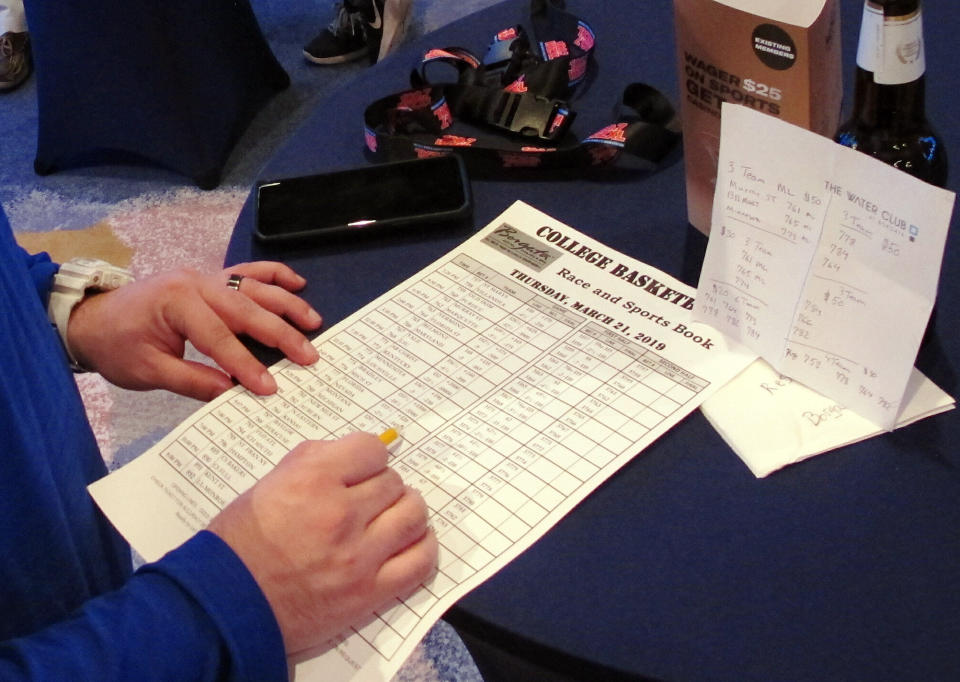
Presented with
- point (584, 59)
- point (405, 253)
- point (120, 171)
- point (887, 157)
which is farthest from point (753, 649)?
point (120, 171)

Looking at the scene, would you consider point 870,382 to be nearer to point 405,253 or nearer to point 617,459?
point 617,459

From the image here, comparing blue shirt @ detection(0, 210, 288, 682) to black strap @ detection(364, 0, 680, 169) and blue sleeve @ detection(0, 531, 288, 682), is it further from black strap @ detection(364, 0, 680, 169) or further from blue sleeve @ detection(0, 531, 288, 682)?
black strap @ detection(364, 0, 680, 169)

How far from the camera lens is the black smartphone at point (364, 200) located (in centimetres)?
79

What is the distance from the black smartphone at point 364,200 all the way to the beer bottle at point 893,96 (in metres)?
0.32

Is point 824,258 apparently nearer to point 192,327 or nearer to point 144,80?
point 192,327

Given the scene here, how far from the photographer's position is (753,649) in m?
0.51

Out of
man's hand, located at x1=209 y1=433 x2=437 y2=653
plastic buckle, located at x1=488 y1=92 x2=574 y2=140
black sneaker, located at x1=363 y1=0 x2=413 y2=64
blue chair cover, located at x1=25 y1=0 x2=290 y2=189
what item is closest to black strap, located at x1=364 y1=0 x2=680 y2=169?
plastic buckle, located at x1=488 y1=92 x2=574 y2=140

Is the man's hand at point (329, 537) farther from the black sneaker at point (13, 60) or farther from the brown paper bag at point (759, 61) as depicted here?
the black sneaker at point (13, 60)

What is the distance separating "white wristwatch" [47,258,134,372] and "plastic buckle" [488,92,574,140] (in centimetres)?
37

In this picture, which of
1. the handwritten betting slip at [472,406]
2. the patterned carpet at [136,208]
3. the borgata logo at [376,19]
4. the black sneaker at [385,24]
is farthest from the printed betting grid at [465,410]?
the borgata logo at [376,19]

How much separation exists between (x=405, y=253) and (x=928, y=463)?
0.42 m

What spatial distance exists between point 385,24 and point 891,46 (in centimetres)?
176

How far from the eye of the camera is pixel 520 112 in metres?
0.88

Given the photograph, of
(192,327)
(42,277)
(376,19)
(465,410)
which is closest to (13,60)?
(376,19)
